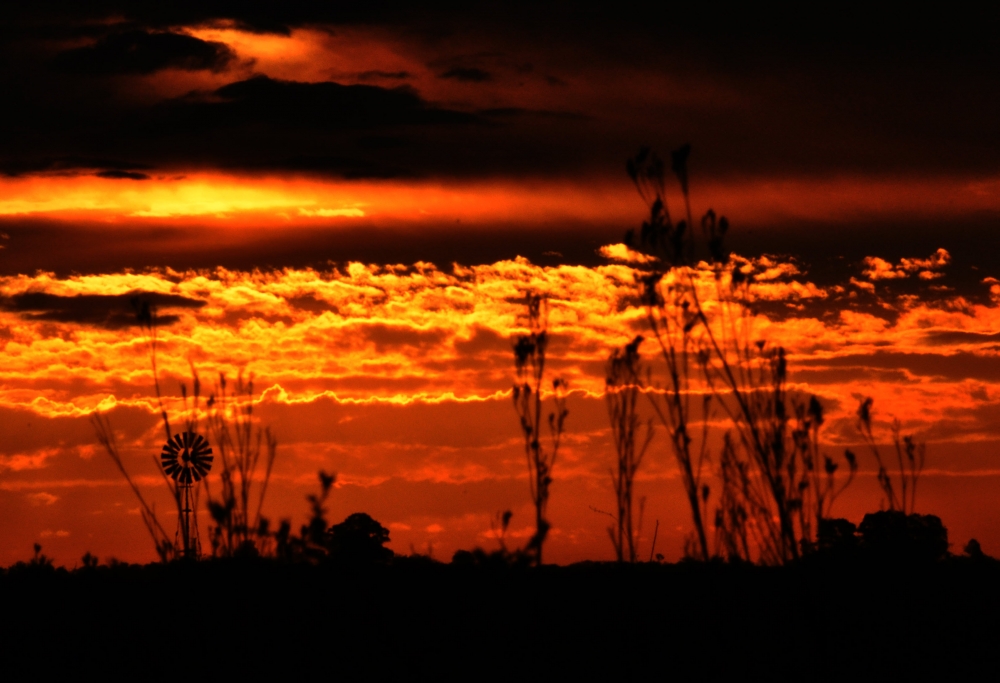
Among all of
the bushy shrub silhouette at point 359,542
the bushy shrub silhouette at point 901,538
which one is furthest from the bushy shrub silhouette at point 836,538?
the bushy shrub silhouette at point 359,542

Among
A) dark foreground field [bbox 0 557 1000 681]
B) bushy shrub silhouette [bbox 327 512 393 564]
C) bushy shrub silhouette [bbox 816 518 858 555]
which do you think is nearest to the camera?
dark foreground field [bbox 0 557 1000 681]

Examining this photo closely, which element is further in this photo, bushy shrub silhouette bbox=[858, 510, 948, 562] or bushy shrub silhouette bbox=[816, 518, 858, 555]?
bushy shrub silhouette bbox=[858, 510, 948, 562]

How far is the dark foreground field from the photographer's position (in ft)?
21.1

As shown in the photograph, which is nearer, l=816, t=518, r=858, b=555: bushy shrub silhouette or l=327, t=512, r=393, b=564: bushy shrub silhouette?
l=816, t=518, r=858, b=555: bushy shrub silhouette

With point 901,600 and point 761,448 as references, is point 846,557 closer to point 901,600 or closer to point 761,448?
point 901,600

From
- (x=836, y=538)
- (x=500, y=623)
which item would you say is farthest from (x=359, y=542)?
(x=836, y=538)

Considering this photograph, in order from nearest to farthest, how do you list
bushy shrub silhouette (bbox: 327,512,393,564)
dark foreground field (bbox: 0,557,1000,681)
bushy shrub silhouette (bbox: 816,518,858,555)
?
dark foreground field (bbox: 0,557,1000,681) → bushy shrub silhouette (bbox: 816,518,858,555) → bushy shrub silhouette (bbox: 327,512,393,564)

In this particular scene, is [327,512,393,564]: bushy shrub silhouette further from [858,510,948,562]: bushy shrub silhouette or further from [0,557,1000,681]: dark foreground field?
[858,510,948,562]: bushy shrub silhouette

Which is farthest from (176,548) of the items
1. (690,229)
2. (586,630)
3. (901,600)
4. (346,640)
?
(901,600)

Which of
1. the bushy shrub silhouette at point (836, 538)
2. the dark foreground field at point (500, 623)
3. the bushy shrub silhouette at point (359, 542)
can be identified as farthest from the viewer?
the bushy shrub silhouette at point (359, 542)

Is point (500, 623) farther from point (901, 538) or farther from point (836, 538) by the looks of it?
point (901, 538)

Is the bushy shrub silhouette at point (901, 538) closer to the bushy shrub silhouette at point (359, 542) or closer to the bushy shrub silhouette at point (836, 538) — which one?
the bushy shrub silhouette at point (836, 538)

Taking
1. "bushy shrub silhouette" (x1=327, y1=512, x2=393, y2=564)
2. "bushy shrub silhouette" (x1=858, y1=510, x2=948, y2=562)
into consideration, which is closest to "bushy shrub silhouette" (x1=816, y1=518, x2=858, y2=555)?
"bushy shrub silhouette" (x1=858, y1=510, x2=948, y2=562)

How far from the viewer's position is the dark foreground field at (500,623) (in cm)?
644
